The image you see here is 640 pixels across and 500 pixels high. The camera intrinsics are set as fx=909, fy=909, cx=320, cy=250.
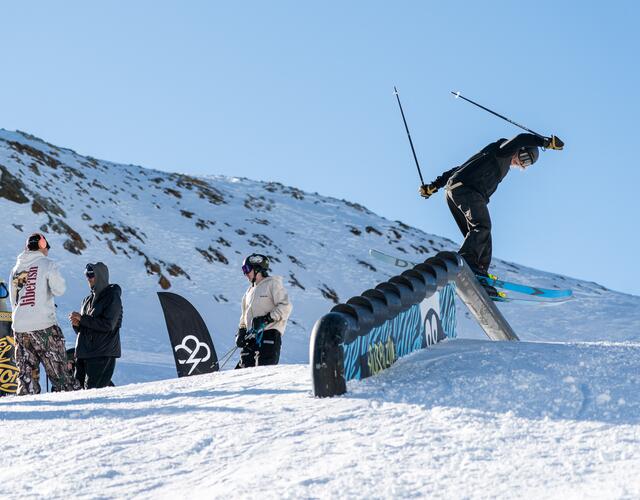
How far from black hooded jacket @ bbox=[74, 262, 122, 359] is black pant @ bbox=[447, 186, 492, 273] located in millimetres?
3204

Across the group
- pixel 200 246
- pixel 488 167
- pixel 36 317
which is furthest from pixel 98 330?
pixel 200 246

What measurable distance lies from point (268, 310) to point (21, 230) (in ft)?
51.7

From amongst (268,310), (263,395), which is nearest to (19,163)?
(268,310)

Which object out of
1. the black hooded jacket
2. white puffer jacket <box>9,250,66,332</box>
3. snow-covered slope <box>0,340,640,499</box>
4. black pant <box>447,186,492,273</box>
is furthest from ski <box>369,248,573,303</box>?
snow-covered slope <box>0,340,640,499</box>

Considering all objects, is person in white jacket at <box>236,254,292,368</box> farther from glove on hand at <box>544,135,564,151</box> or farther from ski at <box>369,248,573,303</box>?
glove on hand at <box>544,135,564,151</box>

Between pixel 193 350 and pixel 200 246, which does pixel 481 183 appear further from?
pixel 200 246

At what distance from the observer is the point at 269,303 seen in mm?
8297

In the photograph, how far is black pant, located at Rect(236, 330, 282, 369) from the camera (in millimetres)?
8148

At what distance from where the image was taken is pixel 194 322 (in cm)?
1230

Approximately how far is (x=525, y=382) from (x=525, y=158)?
12.8 ft

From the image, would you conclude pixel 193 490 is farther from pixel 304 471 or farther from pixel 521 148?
pixel 521 148

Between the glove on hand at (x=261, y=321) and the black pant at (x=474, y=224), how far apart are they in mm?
1944

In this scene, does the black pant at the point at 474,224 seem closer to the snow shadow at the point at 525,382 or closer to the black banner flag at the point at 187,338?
the snow shadow at the point at 525,382

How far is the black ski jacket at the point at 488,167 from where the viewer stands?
27.4 ft
